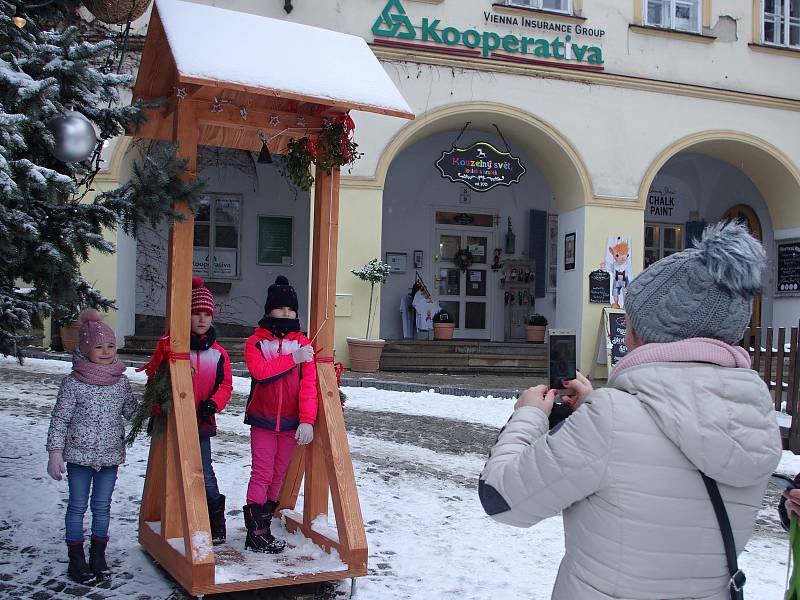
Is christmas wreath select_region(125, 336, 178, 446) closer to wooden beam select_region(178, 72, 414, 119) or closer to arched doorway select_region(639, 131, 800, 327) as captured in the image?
wooden beam select_region(178, 72, 414, 119)

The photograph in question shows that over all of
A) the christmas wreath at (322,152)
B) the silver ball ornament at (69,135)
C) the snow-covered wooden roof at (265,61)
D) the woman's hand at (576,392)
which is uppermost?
the snow-covered wooden roof at (265,61)

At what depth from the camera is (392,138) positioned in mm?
12125

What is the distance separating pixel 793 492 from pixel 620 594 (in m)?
0.79

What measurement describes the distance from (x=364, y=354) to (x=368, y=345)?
0.51 feet

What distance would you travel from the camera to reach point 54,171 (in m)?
3.10

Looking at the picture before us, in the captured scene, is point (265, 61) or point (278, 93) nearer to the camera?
point (278, 93)

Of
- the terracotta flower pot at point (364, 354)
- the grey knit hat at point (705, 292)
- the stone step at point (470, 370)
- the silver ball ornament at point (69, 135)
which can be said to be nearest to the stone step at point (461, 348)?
the stone step at point (470, 370)

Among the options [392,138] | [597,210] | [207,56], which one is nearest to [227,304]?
[392,138]

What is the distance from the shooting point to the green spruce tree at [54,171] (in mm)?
2994

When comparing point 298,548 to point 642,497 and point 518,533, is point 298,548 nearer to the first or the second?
point 518,533

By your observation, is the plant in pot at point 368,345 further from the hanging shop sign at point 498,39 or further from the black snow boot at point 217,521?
the black snow boot at point 217,521

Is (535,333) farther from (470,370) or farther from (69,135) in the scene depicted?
(69,135)

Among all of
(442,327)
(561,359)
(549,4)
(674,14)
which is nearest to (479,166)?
(549,4)

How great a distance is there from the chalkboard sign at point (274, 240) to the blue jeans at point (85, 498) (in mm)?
11474
